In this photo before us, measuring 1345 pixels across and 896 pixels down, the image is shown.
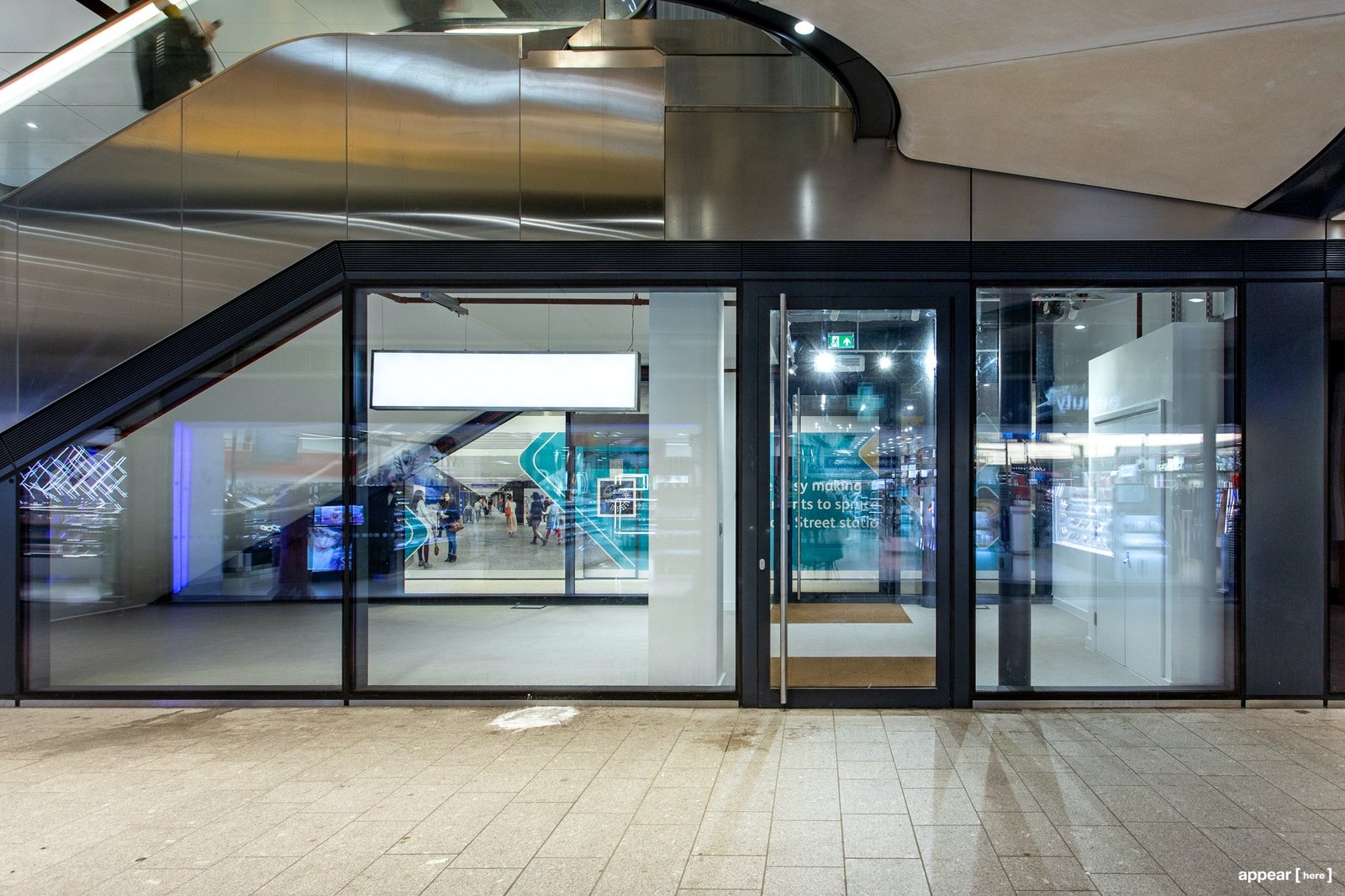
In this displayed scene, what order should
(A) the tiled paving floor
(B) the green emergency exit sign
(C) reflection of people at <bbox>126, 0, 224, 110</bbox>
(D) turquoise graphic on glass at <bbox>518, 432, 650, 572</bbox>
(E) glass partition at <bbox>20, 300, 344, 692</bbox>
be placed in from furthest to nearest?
(D) turquoise graphic on glass at <bbox>518, 432, 650, 572</bbox>, (E) glass partition at <bbox>20, 300, 344, 692</bbox>, (C) reflection of people at <bbox>126, 0, 224, 110</bbox>, (B) the green emergency exit sign, (A) the tiled paving floor

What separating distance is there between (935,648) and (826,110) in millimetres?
3914

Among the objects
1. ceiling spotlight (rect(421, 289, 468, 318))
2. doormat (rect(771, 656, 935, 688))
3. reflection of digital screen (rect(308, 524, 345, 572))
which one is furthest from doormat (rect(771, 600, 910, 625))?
reflection of digital screen (rect(308, 524, 345, 572))

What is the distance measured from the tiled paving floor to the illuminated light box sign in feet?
7.69

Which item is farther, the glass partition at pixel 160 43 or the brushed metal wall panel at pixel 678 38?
the glass partition at pixel 160 43

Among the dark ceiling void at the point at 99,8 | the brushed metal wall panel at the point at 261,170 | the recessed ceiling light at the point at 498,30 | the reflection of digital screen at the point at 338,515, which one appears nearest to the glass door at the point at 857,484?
the recessed ceiling light at the point at 498,30

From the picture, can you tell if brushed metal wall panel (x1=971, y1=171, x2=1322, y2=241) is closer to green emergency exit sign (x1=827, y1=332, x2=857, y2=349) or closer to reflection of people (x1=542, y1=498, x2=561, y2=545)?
green emergency exit sign (x1=827, y1=332, x2=857, y2=349)

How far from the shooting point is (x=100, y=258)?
5.66 m

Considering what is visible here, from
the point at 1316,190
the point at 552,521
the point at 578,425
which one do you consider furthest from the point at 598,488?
the point at 1316,190

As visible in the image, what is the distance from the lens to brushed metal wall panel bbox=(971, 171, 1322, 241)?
5.43 metres

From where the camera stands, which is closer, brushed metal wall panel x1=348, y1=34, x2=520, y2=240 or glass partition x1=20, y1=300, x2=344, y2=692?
brushed metal wall panel x1=348, y1=34, x2=520, y2=240

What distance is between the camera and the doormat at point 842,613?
5.48 meters

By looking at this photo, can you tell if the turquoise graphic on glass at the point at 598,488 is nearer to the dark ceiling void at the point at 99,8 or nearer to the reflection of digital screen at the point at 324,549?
the reflection of digital screen at the point at 324,549

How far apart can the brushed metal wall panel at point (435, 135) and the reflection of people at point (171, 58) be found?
1159 mm

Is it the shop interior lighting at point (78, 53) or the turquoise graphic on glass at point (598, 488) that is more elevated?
the shop interior lighting at point (78, 53)
